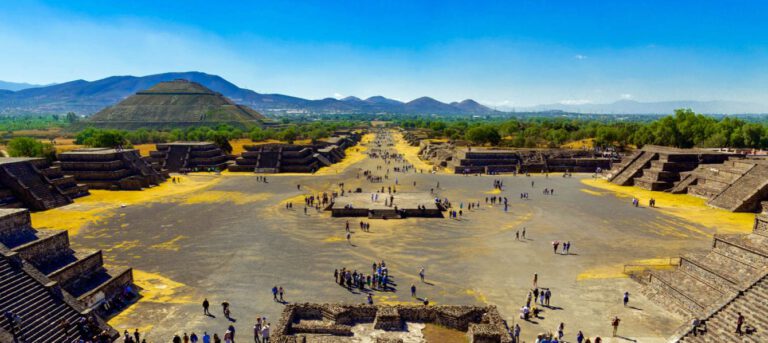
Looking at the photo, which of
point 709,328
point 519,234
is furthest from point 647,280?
point 519,234

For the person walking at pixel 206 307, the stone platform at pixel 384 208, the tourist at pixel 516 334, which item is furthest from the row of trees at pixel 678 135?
the person walking at pixel 206 307

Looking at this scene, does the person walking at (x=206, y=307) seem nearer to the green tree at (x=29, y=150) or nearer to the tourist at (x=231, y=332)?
the tourist at (x=231, y=332)

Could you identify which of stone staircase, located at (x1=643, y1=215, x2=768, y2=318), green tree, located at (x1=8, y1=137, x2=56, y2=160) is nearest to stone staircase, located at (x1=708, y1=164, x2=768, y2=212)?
stone staircase, located at (x1=643, y1=215, x2=768, y2=318)

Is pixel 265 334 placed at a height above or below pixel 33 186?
below

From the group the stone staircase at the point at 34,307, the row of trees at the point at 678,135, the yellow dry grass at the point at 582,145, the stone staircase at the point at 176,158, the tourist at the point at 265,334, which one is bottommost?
the tourist at the point at 265,334

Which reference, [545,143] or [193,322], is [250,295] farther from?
[545,143]

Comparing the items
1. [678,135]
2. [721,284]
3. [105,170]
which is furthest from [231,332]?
[678,135]

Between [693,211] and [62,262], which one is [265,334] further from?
[693,211]

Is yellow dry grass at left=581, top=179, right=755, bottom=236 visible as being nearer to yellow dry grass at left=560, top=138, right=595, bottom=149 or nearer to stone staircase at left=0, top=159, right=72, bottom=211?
yellow dry grass at left=560, top=138, right=595, bottom=149
